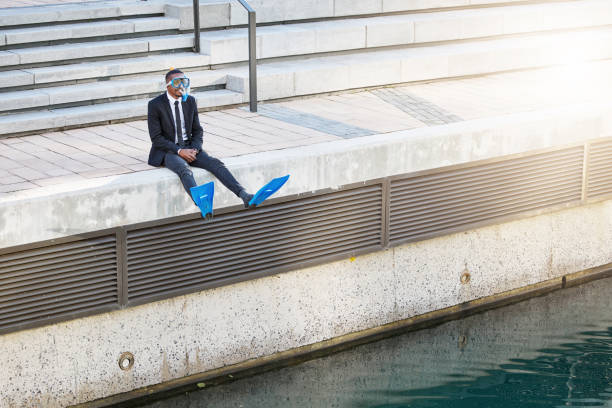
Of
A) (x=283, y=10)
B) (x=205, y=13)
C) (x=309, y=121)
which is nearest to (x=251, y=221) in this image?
(x=309, y=121)

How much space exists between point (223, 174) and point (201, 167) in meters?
0.23

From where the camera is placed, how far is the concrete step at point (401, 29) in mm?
12109

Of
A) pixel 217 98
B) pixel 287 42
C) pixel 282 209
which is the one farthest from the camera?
pixel 287 42

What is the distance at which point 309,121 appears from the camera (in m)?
10.8

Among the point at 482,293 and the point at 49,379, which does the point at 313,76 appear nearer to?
the point at 482,293

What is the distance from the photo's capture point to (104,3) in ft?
41.3

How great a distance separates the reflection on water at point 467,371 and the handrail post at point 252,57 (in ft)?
9.39

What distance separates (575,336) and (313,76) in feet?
13.2

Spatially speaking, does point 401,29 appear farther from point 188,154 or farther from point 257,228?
point 188,154

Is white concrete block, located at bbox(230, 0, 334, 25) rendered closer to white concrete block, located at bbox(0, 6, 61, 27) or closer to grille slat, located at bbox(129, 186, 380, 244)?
white concrete block, located at bbox(0, 6, 61, 27)

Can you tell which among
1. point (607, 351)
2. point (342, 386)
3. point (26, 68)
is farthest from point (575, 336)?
point (26, 68)

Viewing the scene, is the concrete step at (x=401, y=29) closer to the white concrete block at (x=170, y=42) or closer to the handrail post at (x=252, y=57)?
the white concrete block at (x=170, y=42)

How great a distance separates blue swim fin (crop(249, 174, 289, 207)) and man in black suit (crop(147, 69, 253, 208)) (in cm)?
7

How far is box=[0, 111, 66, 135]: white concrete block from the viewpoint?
10055 mm
